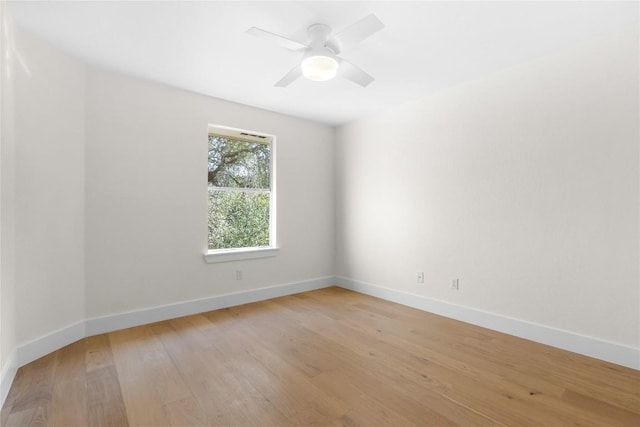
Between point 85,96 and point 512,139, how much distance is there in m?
3.92

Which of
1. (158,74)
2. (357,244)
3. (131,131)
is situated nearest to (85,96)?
(131,131)

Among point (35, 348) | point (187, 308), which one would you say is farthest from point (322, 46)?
point (35, 348)

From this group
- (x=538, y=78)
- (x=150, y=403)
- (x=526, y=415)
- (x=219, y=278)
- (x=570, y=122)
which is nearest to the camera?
(x=526, y=415)

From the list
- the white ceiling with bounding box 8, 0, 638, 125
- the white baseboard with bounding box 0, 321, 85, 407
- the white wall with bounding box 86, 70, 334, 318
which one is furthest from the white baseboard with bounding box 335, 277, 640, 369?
the white baseboard with bounding box 0, 321, 85, 407

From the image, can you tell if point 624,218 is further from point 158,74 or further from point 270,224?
point 158,74

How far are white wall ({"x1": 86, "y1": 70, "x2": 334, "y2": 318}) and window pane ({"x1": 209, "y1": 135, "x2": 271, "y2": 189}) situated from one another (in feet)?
0.62

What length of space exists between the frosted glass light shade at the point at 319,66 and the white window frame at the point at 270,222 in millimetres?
1697

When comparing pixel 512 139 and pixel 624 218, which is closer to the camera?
pixel 624 218

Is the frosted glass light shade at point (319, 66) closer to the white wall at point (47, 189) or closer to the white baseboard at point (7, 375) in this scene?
the white wall at point (47, 189)

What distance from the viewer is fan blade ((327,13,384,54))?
1.80 m

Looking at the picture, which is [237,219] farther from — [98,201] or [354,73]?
[354,73]

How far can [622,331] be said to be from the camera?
7.27 ft

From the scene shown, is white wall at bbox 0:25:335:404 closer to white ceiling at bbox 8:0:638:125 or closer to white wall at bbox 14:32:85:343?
white wall at bbox 14:32:85:343

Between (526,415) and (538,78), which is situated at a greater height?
(538,78)
